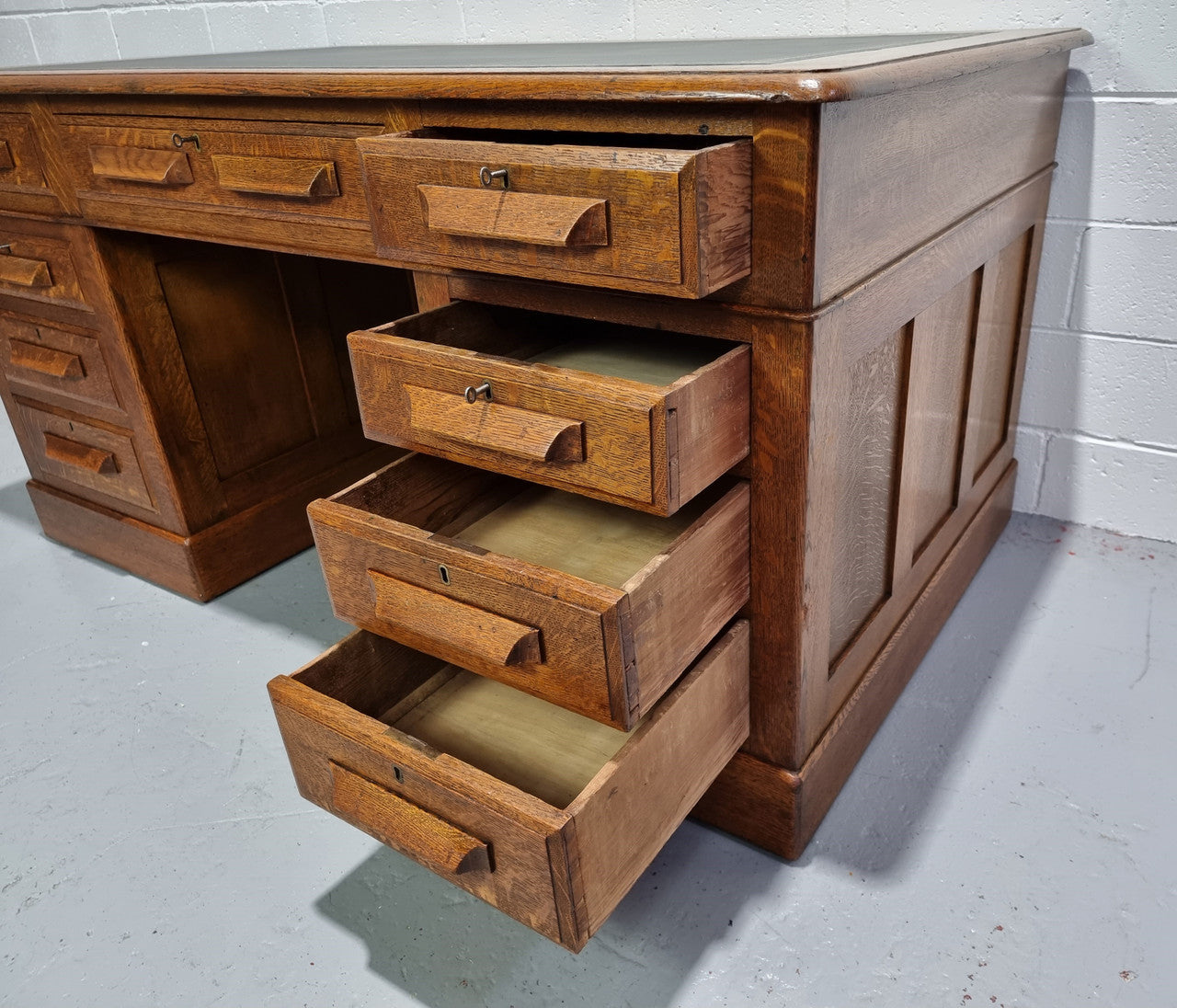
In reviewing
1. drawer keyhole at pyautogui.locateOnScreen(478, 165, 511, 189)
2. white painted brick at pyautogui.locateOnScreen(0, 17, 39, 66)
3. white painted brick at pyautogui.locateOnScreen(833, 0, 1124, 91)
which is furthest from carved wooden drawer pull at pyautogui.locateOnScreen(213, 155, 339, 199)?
white painted brick at pyautogui.locateOnScreen(0, 17, 39, 66)

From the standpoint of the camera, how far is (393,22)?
1997mm

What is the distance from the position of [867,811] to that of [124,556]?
4.51ft

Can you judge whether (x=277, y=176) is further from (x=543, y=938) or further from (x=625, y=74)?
(x=543, y=938)

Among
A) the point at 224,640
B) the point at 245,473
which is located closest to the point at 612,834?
the point at 224,640

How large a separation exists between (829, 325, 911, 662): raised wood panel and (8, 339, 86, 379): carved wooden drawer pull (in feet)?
4.21

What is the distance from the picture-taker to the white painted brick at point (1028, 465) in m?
1.65

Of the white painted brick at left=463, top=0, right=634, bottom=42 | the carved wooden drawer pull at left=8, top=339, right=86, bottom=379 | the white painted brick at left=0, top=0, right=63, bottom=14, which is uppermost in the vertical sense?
the white painted brick at left=0, top=0, right=63, bottom=14

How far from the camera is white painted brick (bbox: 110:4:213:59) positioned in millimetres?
2373

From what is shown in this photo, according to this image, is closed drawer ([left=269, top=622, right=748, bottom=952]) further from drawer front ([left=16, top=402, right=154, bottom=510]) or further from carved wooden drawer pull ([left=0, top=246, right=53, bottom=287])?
carved wooden drawer pull ([left=0, top=246, right=53, bottom=287])

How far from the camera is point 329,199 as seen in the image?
109 centimetres

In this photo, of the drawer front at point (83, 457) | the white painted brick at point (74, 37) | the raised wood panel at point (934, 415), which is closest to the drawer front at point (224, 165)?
the drawer front at point (83, 457)

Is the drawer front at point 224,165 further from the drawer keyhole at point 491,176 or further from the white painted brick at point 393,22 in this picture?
the white painted brick at point 393,22

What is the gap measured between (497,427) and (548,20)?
1251mm

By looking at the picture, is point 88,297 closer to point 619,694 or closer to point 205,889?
point 205,889
